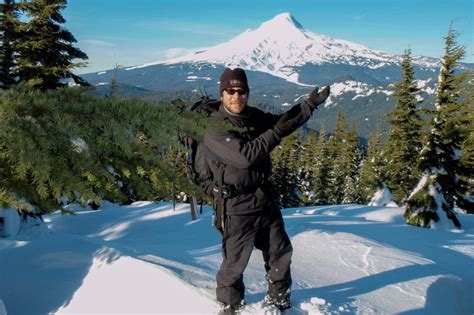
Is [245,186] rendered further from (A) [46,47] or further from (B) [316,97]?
(A) [46,47]

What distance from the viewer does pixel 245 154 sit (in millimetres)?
3525

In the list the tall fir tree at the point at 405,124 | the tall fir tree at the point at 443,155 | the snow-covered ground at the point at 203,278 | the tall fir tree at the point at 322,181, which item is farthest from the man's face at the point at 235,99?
the tall fir tree at the point at 322,181

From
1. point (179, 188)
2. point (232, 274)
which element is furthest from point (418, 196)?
point (179, 188)

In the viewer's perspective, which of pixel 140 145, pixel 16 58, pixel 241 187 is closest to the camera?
pixel 140 145

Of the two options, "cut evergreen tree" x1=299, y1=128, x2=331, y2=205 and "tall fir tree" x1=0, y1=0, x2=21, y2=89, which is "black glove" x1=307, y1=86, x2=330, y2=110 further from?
"cut evergreen tree" x1=299, y1=128, x2=331, y2=205

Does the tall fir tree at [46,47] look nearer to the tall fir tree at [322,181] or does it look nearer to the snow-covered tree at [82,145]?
the snow-covered tree at [82,145]

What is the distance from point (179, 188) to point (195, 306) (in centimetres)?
197

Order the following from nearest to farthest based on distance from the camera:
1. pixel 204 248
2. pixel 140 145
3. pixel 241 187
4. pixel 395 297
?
pixel 140 145
pixel 241 187
pixel 395 297
pixel 204 248

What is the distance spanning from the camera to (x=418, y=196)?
55.6ft

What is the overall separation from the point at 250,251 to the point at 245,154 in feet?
3.74

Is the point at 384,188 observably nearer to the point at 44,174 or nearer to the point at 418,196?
the point at 418,196

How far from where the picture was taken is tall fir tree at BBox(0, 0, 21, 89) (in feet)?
45.8

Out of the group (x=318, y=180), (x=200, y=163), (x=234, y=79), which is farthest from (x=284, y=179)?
(x=234, y=79)

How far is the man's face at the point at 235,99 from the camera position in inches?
148
